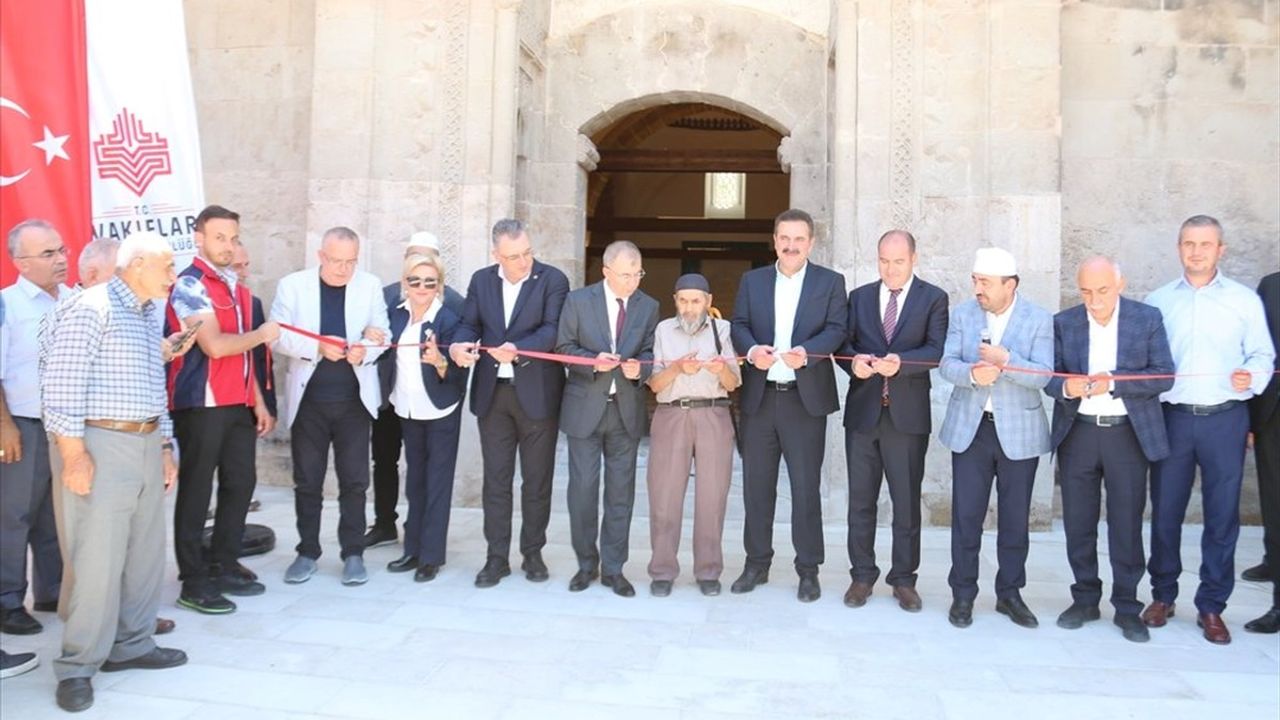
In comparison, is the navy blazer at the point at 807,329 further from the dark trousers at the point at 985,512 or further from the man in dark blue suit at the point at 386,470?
the man in dark blue suit at the point at 386,470

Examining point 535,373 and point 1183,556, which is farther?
point 1183,556

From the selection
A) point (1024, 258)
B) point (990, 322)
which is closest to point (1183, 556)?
point (1024, 258)

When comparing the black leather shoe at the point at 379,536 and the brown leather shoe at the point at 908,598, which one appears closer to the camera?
the brown leather shoe at the point at 908,598

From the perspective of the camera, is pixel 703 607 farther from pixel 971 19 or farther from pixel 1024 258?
pixel 971 19

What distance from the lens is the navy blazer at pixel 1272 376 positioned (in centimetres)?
450

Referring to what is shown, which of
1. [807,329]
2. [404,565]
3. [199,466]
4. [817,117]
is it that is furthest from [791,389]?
[817,117]

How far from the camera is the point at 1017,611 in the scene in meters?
4.55

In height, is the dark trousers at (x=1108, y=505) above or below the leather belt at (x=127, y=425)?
below

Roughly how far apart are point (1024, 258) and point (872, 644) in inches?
130

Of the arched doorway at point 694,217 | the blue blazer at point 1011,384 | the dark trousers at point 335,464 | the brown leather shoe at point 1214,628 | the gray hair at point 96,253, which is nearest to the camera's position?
the gray hair at point 96,253

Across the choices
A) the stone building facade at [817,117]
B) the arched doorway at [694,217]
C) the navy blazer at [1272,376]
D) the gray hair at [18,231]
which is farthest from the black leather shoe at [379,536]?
the arched doorway at [694,217]

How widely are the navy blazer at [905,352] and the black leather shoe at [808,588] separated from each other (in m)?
0.76

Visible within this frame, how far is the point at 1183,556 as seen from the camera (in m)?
5.97

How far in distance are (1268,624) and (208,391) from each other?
4829 mm
